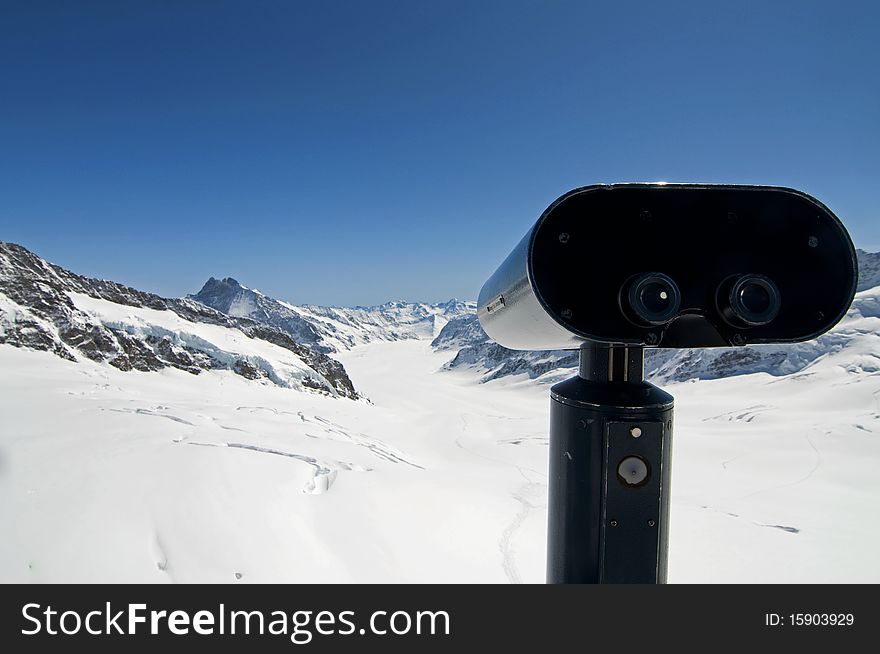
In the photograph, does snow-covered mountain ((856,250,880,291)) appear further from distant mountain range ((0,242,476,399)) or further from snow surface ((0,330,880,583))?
distant mountain range ((0,242,476,399))

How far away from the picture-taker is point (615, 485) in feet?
4.82

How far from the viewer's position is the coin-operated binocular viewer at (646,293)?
1.39m

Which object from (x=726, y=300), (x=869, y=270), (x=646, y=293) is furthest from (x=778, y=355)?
(x=646, y=293)

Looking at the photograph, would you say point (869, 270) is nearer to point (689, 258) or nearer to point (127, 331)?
point (689, 258)

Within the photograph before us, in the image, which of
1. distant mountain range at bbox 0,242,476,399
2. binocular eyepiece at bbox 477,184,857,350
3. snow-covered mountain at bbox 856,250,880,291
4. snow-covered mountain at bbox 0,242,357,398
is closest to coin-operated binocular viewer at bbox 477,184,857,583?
binocular eyepiece at bbox 477,184,857,350

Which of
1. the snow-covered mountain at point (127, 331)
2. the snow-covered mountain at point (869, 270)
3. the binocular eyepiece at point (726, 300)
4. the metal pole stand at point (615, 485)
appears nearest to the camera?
the binocular eyepiece at point (726, 300)

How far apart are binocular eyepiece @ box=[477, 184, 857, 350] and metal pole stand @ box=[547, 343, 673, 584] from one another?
22 cm

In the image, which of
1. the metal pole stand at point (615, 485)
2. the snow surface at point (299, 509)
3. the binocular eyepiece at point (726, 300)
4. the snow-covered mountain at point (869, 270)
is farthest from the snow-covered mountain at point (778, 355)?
the binocular eyepiece at point (726, 300)

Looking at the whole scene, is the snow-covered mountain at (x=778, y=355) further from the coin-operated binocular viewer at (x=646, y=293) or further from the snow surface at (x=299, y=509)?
the coin-operated binocular viewer at (x=646, y=293)

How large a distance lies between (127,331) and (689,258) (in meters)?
34.1

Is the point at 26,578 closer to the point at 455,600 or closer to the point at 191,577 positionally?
the point at 191,577

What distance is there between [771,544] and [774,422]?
682 inches

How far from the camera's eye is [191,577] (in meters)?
3.62

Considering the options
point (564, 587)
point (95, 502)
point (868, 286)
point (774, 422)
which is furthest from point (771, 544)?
point (868, 286)
